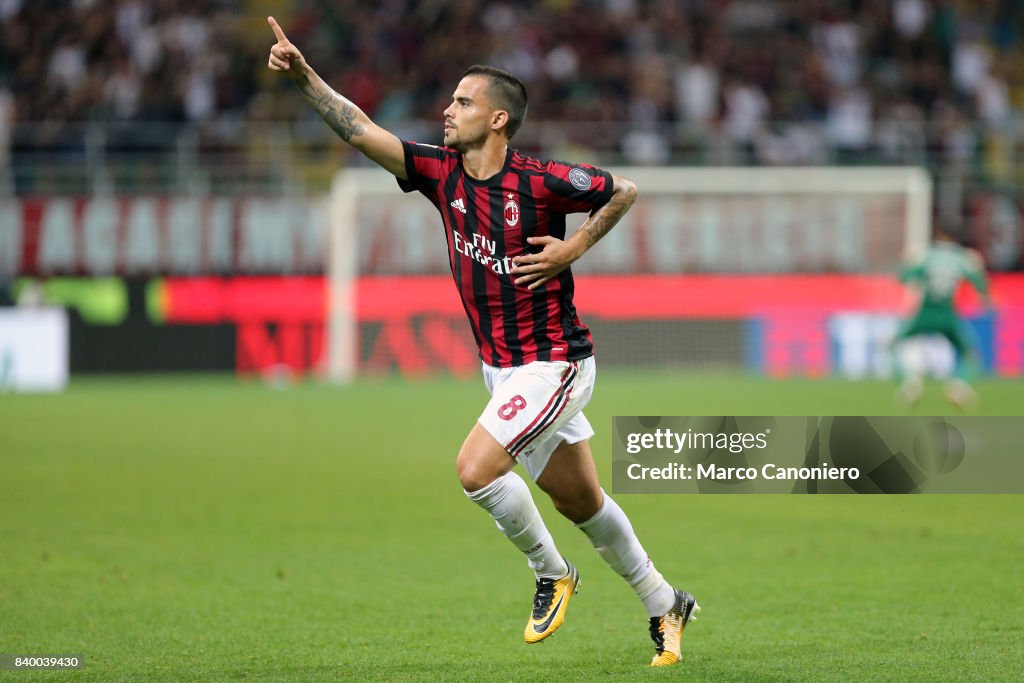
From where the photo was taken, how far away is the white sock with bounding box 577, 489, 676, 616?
5859mm

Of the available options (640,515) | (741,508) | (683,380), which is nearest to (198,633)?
(640,515)

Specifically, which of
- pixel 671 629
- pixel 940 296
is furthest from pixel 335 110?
pixel 940 296

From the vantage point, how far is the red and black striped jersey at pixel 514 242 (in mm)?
5785

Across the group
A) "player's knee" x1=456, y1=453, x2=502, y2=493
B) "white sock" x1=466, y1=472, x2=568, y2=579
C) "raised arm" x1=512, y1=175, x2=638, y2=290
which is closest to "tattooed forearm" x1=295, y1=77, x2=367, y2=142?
"raised arm" x1=512, y1=175, x2=638, y2=290

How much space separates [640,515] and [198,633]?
4305 millimetres

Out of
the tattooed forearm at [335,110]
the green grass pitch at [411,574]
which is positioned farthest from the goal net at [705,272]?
the tattooed forearm at [335,110]

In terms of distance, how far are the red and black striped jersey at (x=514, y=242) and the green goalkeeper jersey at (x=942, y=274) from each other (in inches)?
476

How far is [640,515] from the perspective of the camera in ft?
32.7

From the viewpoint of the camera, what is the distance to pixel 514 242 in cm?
577

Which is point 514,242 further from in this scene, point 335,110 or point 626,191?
point 335,110

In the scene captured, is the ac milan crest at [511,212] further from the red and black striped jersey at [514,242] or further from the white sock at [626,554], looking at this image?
the white sock at [626,554]

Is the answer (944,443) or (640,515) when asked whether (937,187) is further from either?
(640,515)

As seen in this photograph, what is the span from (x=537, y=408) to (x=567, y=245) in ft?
2.11

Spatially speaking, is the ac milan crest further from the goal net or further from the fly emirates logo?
the goal net
